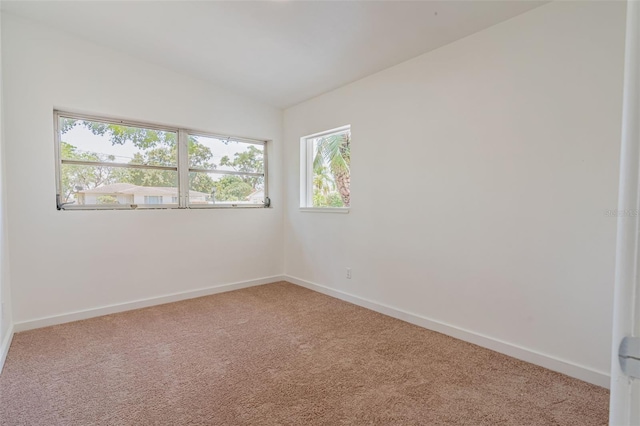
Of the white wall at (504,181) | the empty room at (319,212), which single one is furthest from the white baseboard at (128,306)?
the white wall at (504,181)

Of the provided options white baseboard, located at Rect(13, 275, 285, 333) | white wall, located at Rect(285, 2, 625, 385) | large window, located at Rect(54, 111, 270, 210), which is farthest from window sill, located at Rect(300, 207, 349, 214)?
white baseboard, located at Rect(13, 275, 285, 333)

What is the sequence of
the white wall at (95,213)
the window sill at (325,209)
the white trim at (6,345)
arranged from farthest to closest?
the window sill at (325,209), the white wall at (95,213), the white trim at (6,345)

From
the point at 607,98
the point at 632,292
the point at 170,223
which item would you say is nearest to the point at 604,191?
the point at 607,98

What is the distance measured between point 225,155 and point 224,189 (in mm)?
461

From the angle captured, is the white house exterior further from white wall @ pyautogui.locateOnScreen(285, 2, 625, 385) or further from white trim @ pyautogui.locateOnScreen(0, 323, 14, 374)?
white wall @ pyautogui.locateOnScreen(285, 2, 625, 385)

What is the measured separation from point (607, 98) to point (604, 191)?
1.85 feet

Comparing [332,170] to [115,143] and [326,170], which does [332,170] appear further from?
[115,143]

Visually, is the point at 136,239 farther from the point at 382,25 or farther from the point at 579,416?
the point at 579,416

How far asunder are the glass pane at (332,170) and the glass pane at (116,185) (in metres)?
1.79

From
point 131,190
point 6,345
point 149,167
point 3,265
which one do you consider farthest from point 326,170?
point 6,345

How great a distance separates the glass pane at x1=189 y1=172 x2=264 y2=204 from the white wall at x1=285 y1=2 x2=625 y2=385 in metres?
1.67

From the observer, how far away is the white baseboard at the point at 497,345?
1.99m

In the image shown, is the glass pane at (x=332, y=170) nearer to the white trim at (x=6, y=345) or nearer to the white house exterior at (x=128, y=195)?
the white house exterior at (x=128, y=195)

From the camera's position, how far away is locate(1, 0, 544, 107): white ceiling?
231 cm
